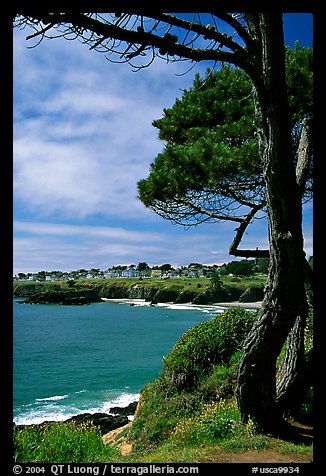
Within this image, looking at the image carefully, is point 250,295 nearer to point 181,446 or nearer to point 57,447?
point 181,446

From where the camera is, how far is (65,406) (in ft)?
56.3

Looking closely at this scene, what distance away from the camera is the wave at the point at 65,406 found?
15.4 m

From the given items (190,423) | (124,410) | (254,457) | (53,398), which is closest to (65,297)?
(53,398)

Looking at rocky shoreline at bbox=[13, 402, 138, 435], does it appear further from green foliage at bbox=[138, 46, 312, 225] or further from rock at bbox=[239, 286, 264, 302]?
rock at bbox=[239, 286, 264, 302]

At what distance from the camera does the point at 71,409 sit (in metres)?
16.5

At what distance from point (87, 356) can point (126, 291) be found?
30.9m

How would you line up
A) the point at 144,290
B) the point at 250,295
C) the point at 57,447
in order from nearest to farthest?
the point at 57,447
the point at 250,295
the point at 144,290

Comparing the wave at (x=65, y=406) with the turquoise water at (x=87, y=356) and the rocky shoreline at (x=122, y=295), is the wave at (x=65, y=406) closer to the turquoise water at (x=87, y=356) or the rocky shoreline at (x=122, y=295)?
the turquoise water at (x=87, y=356)

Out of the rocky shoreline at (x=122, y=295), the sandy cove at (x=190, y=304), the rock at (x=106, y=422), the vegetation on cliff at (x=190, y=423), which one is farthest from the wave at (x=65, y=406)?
the rocky shoreline at (x=122, y=295)

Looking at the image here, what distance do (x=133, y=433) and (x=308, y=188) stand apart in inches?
190

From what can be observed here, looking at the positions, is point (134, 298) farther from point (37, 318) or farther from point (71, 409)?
point (71, 409)

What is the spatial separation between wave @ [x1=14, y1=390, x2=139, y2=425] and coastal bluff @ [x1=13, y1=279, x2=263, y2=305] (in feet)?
68.4

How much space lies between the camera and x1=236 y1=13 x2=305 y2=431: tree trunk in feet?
11.3

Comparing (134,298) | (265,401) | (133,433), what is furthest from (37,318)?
(265,401)
